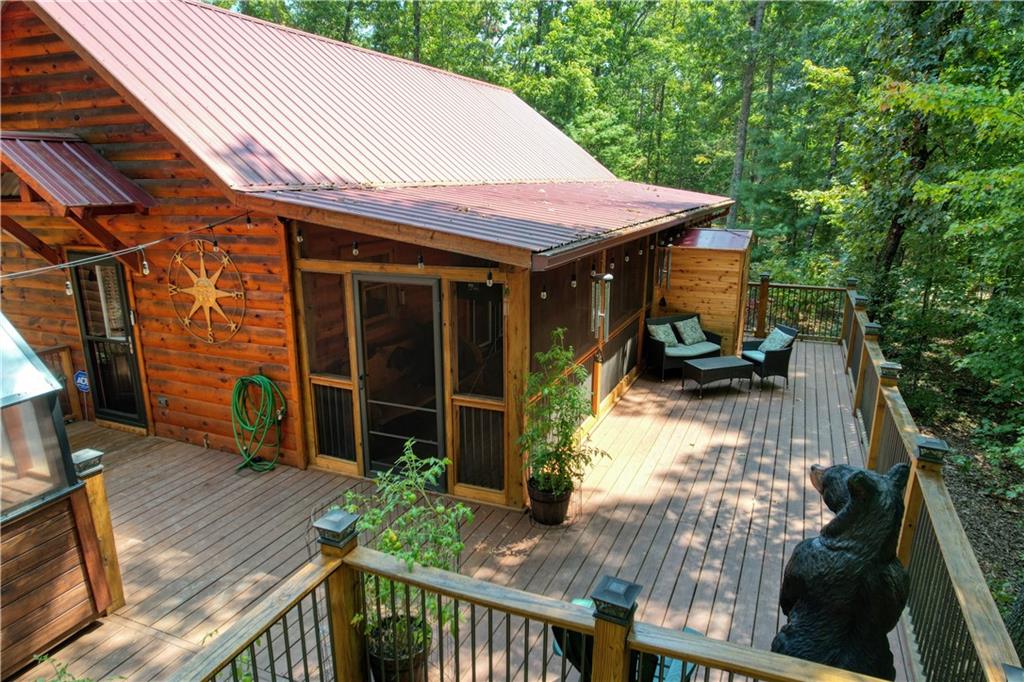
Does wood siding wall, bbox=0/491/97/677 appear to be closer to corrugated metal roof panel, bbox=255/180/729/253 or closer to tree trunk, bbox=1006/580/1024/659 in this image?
corrugated metal roof panel, bbox=255/180/729/253

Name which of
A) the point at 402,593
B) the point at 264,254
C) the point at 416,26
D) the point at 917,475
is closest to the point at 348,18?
the point at 416,26

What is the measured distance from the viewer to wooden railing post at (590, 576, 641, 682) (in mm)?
1967

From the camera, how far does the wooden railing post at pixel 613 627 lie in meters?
1.97

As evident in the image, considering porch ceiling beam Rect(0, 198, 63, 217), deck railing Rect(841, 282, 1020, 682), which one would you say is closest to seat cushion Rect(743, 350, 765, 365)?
deck railing Rect(841, 282, 1020, 682)

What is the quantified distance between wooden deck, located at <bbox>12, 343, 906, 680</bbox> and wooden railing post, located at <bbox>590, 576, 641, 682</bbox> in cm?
200

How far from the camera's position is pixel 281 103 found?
6.79 meters

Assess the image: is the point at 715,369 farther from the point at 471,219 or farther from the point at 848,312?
the point at 471,219

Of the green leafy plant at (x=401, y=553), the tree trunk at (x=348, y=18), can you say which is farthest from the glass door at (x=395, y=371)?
the tree trunk at (x=348, y=18)

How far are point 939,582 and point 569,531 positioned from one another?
2.63m

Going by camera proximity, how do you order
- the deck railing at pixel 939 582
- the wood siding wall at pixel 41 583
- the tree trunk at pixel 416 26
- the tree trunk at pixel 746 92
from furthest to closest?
1. the tree trunk at pixel 416 26
2. the tree trunk at pixel 746 92
3. the wood siding wall at pixel 41 583
4. the deck railing at pixel 939 582

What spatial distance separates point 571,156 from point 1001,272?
28.0ft

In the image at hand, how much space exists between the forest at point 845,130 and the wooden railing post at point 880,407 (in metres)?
1.70

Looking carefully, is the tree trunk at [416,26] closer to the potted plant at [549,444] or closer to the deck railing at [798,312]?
the deck railing at [798,312]

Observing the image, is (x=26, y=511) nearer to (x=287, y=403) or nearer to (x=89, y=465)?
(x=89, y=465)
